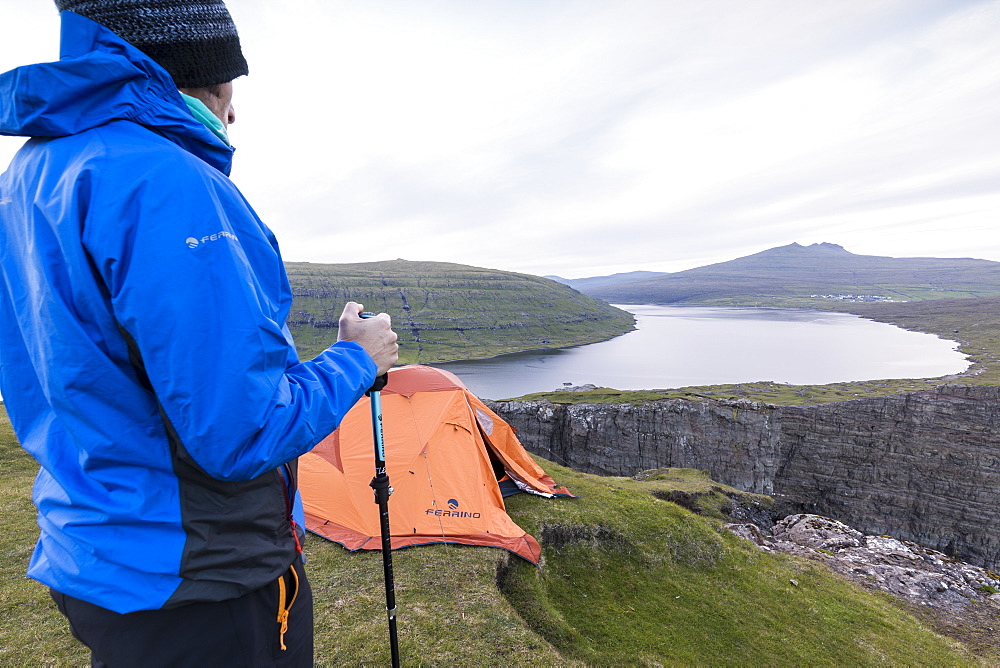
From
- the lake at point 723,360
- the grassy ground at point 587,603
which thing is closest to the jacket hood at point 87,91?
the grassy ground at point 587,603

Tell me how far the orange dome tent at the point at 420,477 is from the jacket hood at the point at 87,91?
783 cm

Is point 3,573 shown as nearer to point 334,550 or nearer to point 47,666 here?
point 47,666

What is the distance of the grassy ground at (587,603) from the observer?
19.0 feet

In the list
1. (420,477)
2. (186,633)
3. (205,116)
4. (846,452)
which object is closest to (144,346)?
(205,116)

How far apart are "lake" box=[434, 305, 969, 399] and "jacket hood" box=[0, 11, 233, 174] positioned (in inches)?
2588

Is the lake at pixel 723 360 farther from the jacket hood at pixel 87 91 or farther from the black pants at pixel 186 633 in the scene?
the jacket hood at pixel 87 91

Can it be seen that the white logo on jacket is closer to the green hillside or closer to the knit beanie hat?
the knit beanie hat

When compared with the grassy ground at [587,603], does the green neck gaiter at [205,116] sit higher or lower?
higher

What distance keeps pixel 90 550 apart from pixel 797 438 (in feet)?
118

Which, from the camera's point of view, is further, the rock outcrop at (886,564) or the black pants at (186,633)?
the rock outcrop at (886,564)

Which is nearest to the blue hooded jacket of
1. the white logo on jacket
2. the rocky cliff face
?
the white logo on jacket

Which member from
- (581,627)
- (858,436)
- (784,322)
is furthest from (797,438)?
(784,322)

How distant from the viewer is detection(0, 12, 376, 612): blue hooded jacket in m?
1.28

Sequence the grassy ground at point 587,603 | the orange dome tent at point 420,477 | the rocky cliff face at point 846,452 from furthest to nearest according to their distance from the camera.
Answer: the rocky cliff face at point 846,452
the orange dome tent at point 420,477
the grassy ground at point 587,603
